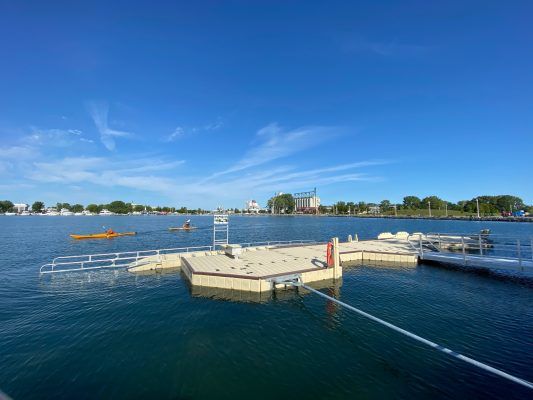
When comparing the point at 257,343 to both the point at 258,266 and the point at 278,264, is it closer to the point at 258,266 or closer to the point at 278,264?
the point at 258,266

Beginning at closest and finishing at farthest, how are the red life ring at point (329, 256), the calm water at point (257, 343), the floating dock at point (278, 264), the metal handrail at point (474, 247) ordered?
the calm water at point (257, 343)
the floating dock at point (278, 264)
the red life ring at point (329, 256)
the metal handrail at point (474, 247)

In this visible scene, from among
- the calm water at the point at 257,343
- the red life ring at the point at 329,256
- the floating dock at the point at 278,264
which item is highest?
the red life ring at the point at 329,256

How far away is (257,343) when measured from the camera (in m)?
10.0

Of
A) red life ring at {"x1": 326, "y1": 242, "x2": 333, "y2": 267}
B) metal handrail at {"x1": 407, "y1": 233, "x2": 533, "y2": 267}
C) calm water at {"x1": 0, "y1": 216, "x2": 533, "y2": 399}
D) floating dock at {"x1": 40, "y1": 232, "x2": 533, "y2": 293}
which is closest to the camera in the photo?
calm water at {"x1": 0, "y1": 216, "x2": 533, "y2": 399}

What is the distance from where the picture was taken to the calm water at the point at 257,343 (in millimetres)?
7660

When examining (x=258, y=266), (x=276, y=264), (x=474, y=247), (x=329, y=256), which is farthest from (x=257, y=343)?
(x=474, y=247)

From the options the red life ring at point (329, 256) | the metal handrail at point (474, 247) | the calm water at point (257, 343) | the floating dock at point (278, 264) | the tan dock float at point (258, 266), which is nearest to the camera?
the calm water at point (257, 343)

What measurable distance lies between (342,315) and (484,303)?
884 cm

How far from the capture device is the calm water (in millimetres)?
7660

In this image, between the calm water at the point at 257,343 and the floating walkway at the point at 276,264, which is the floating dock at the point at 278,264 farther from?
the calm water at the point at 257,343

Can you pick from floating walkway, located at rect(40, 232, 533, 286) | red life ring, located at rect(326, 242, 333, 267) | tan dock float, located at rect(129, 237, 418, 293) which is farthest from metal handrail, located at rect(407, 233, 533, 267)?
red life ring, located at rect(326, 242, 333, 267)

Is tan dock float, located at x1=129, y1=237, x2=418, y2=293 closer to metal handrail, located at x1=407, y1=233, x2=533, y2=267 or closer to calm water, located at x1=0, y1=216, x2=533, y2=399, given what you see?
calm water, located at x1=0, y1=216, x2=533, y2=399

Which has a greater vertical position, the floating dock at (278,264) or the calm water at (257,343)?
the floating dock at (278,264)

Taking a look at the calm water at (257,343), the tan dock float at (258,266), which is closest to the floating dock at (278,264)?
the tan dock float at (258,266)
